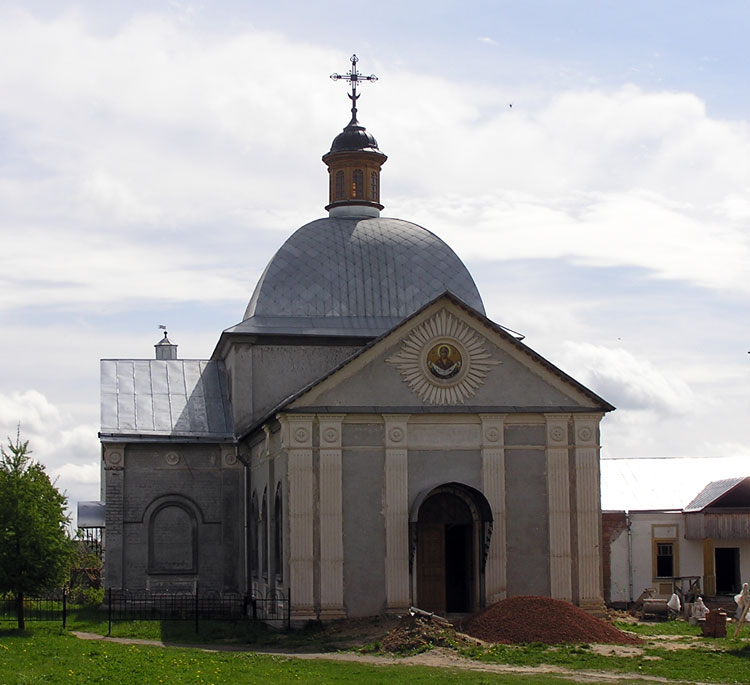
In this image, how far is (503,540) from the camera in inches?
1164

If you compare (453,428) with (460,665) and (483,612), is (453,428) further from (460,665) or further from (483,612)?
(460,665)

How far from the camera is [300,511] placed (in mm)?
28656

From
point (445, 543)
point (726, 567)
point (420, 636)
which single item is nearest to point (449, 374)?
point (445, 543)

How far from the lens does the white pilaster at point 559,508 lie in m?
29.7

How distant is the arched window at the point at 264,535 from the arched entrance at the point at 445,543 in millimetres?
4234

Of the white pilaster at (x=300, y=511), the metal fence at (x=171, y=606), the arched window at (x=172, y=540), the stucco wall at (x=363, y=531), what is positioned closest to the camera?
the white pilaster at (x=300, y=511)

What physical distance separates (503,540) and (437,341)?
15.6 feet

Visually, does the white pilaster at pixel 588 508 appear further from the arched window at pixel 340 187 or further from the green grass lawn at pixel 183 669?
the arched window at pixel 340 187

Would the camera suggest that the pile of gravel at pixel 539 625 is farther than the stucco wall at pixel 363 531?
No

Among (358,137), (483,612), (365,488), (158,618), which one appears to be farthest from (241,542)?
(358,137)

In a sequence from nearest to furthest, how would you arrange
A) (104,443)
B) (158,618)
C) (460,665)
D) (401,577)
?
(460,665), (401,577), (158,618), (104,443)

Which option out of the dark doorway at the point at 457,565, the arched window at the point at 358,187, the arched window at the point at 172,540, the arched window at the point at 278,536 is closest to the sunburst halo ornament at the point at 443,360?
the dark doorway at the point at 457,565

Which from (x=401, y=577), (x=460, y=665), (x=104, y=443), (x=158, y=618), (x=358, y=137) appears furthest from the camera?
(x=358, y=137)

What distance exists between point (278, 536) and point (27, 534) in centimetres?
567
